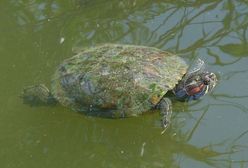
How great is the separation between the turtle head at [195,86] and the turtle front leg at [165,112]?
6.8 inches

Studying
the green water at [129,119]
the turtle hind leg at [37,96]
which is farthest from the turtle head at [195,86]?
the turtle hind leg at [37,96]

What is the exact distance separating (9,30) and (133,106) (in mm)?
2092

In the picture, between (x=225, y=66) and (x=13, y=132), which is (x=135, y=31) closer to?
(x=225, y=66)

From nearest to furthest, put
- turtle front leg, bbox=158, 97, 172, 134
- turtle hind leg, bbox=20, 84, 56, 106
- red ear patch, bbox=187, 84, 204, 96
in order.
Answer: turtle front leg, bbox=158, 97, 172, 134 < red ear patch, bbox=187, 84, 204, 96 < turtle hind leg, bbox=20, 84, 56, 106

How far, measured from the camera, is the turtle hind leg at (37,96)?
3963 mm

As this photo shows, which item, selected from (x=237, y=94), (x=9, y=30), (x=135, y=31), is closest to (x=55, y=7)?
(x=9, y=30)

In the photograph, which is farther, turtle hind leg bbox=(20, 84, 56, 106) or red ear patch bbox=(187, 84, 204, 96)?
turtle hind leg bbox=(20, 84, 56, 106)

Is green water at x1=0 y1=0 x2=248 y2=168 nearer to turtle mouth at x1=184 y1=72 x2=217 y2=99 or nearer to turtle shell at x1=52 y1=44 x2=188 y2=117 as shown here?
turtle mouth at x1=184 y1=72 x2=217 y2=99

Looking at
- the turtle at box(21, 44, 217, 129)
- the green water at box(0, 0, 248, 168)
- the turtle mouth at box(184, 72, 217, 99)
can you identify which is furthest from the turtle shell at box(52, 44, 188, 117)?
the green water at box(0, 0, 248, 168)

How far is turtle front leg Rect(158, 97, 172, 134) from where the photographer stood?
3.54 m

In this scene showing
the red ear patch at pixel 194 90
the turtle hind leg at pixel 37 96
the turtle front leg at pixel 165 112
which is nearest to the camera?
the turtle front leg at pixel 165 112

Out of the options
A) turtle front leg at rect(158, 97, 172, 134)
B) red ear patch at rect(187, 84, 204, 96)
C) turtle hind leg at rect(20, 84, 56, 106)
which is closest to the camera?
turtle front leg at rect(158, 97, 172, 134)

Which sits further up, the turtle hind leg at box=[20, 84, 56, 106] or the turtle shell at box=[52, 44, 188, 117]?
the turtle shell at box=[52, 44, 188, 117]

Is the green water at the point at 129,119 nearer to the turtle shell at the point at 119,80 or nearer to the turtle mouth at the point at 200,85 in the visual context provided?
the turtle mouth at the point at 200,85
